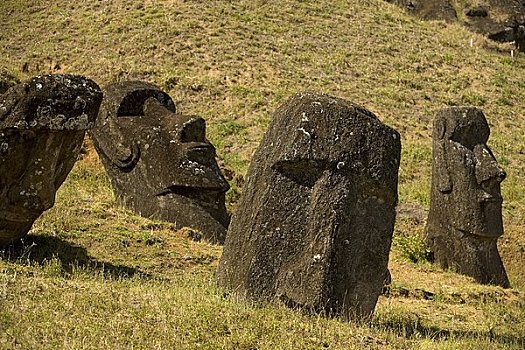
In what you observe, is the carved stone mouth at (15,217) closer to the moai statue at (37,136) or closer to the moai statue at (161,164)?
the moai statue at (37,136)

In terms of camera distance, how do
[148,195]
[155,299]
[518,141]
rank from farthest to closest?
[518,141] → [148,195] → [155,299]

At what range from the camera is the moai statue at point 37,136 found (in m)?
7.34

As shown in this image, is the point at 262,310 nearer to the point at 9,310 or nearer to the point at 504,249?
the point at 9,310

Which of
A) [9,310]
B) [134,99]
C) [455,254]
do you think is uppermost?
[134,99]

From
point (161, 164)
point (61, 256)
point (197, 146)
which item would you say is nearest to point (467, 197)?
point (197, 146)

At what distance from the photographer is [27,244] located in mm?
8734

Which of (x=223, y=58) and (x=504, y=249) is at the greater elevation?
(x=223, y=58)

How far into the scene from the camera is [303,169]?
6965 millimetres

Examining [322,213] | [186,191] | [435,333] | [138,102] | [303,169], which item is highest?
[138,102]

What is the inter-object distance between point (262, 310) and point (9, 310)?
2.03 meters

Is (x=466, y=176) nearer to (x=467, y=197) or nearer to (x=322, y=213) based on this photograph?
(x=467, y=197)

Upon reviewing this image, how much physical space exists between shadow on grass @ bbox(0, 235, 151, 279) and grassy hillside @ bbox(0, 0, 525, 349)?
3cm

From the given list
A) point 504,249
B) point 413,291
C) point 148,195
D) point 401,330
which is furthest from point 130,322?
point 504,249

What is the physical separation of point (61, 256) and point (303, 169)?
3.35 m
